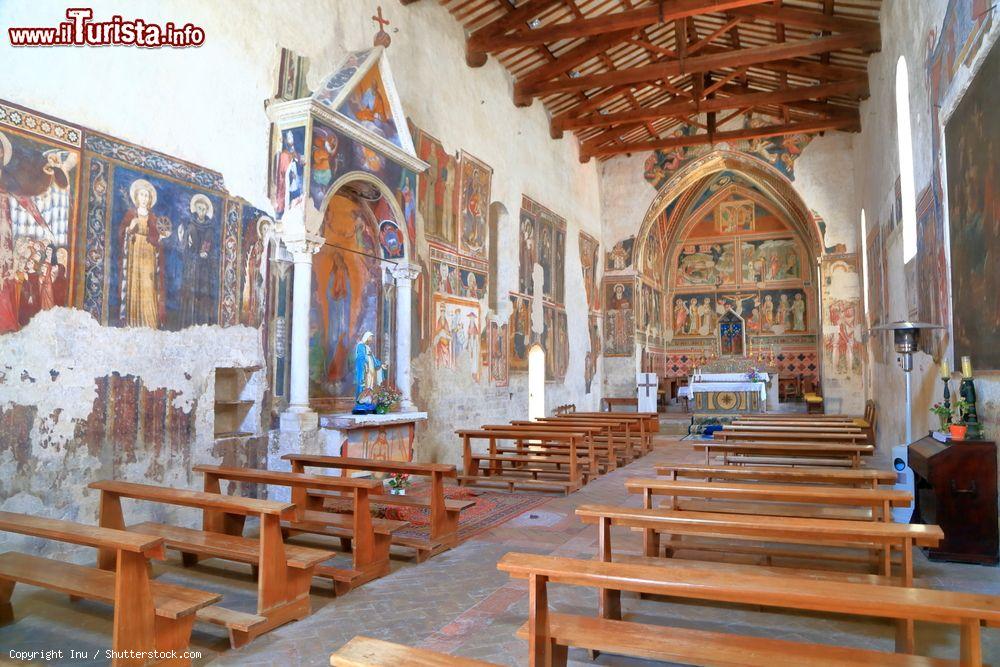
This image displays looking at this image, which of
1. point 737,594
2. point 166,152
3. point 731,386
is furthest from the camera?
point 731,386

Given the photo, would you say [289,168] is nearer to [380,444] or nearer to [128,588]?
[380,444]

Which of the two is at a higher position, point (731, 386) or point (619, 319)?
point (619, 319)

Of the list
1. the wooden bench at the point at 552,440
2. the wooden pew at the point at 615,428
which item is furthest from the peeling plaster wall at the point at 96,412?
the wooden pew at the point at 615,428

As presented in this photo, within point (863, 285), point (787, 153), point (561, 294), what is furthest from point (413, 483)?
point (787, 153)

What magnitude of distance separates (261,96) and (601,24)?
23.4ft

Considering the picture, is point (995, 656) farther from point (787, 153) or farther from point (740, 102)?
point (787, 153)

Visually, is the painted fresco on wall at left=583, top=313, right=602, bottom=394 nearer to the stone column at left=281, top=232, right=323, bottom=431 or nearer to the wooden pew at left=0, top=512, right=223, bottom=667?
the stone column at left=281, top=232, right=323, bottom=431

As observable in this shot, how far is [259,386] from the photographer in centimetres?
769

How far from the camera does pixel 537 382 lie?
1606 centimetres

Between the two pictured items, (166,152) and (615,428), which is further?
(615,428)

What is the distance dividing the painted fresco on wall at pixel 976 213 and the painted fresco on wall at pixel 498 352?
8.34 meters

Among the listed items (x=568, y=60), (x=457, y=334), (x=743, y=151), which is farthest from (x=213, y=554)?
(x=743, y=151)

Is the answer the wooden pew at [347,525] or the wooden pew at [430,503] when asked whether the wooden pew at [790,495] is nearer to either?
the wooden pew at [430,503]

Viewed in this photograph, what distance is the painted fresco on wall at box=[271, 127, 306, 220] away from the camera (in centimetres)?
793
